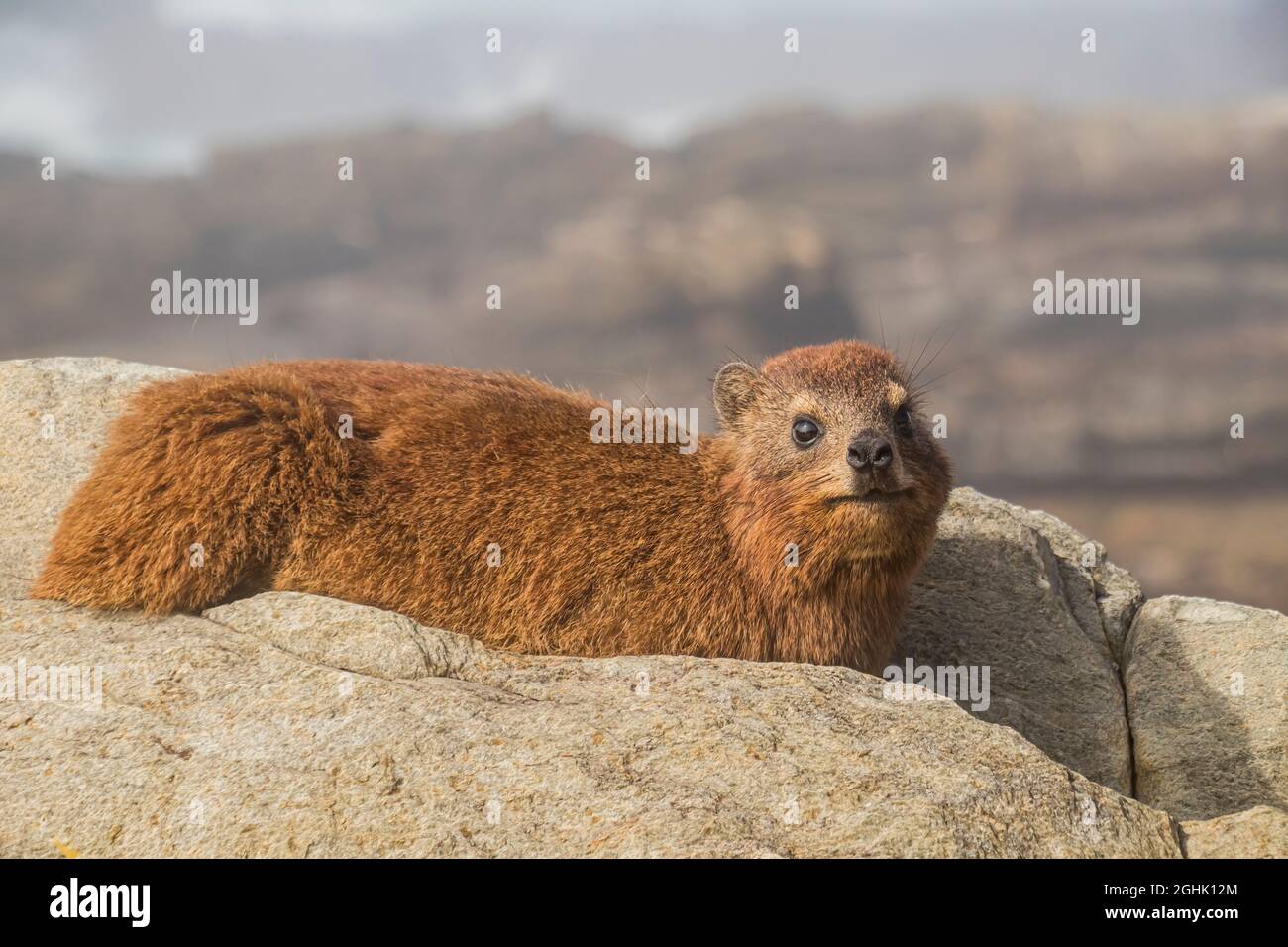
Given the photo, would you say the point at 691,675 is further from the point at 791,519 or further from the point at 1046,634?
the point at 1046,634

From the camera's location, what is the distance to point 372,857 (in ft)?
21.7

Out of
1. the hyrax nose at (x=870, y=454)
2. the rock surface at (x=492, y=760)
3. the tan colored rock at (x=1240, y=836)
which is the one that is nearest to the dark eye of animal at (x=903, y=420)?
the hyrax nose at (x=870, y=454)

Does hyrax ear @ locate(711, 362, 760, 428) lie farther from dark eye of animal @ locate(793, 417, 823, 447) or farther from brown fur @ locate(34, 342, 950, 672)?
dark eye of animal @ locate(793, 417, 823, 447)

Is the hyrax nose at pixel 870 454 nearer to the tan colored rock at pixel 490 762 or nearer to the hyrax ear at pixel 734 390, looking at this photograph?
the hyrax ear at pixel 734 390

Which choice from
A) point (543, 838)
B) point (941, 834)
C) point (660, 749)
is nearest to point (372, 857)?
point (543, 838)

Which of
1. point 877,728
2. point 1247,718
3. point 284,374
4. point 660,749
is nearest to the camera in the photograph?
point 660,749

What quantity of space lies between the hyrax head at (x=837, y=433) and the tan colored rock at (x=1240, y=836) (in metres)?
2.74

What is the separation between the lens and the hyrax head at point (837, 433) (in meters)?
8.66

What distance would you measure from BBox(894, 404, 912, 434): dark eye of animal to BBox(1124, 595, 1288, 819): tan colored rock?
3.82 m

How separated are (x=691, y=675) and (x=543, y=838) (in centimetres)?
194

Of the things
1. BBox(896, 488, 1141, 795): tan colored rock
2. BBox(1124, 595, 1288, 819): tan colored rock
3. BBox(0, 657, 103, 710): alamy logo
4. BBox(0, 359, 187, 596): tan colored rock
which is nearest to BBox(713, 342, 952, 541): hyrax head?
BBox(896, 488, 1141, 795): tan colored rock

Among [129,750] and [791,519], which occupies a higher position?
[791,519]

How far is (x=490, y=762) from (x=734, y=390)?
12.7ft

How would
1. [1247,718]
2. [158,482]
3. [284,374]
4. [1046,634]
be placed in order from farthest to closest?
[1046,634], [1247,718], [284,374], [158,482]
